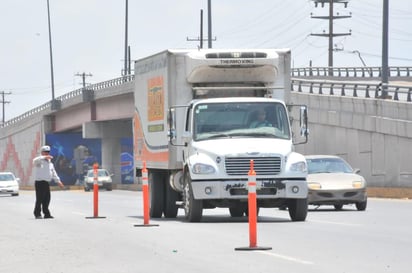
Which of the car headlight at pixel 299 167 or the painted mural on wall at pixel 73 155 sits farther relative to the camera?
the painted mural on wall at pixel 73 155

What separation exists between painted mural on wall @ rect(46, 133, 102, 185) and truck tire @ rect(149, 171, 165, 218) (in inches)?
3118

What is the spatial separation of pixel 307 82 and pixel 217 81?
3274cm

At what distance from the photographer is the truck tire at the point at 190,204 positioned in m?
22.8

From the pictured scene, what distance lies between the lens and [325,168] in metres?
30.6

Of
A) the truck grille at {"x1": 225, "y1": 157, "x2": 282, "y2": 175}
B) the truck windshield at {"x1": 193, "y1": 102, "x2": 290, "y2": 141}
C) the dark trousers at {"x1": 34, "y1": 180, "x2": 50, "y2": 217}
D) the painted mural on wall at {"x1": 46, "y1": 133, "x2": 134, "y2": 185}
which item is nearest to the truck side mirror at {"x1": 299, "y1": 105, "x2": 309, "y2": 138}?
the truck windshield at {"x1": 193, "y1": 102, "x2": 290, "y2": 141}

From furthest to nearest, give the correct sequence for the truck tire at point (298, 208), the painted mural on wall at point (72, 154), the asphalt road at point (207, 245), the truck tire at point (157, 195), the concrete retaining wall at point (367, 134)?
the painted mural on wall at point (72, 154)
the concrete retaining wall at point (367, 134)
the truck tire at point (157, 195)
the truck tire at point (298, 208)
the asphalt road at point (207, 245)

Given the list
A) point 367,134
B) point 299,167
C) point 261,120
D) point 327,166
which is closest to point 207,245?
point 299,167

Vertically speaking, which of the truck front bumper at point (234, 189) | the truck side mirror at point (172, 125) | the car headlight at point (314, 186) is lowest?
the car headlight at point (314, 186)

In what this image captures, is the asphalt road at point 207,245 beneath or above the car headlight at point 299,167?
beneath

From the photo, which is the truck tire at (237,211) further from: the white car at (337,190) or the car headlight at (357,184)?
the car headlight at (357,184)

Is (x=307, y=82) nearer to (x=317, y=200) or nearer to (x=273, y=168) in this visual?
(x=317, y=200)

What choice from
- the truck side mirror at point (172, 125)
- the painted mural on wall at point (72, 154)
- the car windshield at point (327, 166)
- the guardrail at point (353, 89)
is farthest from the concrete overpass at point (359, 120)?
the painted mural on wall at point (72, 154)

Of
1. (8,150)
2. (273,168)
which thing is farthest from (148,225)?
(8,150)

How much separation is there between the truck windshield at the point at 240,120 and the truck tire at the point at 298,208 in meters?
1.30
